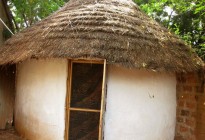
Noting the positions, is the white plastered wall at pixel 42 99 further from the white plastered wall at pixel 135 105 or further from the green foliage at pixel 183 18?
the green foliage at pixel 183 18

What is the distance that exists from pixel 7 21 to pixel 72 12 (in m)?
4.27

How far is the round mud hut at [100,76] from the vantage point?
630 centimetres

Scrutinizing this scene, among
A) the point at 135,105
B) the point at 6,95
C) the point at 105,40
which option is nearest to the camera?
the point at 105,40

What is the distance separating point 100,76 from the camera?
6.43 metres

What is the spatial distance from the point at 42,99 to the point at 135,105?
7.11 feet

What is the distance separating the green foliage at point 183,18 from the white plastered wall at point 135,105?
3.07m

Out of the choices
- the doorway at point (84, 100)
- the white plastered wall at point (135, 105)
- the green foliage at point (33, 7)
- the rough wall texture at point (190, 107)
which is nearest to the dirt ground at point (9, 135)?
the doorway at point (84, 100)

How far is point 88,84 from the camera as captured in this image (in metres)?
6.50

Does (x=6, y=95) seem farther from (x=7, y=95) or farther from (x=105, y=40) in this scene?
(x=105, y=40)

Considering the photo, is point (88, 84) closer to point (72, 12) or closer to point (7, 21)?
point (72, 12)

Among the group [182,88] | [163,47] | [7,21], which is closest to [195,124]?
[182,88]

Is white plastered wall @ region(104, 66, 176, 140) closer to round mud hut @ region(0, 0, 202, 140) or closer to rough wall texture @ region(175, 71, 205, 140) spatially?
round mud hut @ region(0, 0, 202, 140)

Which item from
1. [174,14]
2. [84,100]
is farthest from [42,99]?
[174,14]

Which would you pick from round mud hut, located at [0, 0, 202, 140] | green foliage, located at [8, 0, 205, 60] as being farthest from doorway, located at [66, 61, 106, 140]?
green foliage, located at [8, 0, 205, 60]
